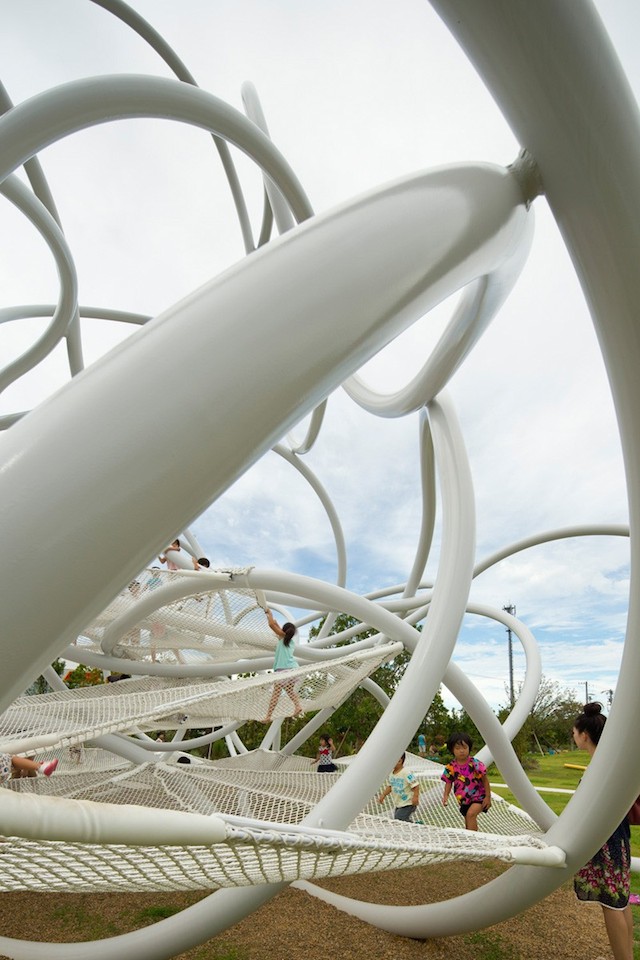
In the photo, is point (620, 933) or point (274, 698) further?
point (274, 698)

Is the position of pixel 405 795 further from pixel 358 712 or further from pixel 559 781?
pixel 559 781

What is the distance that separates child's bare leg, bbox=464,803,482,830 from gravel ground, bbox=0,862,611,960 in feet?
3.10

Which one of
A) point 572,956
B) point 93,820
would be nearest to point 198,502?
point 93,820

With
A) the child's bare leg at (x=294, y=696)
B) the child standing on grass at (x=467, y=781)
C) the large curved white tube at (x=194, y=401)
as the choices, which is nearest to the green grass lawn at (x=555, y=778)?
the child standing on grass at (x=467, y=781)

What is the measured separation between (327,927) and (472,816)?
1731 millimetres

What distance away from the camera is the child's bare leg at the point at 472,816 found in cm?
617

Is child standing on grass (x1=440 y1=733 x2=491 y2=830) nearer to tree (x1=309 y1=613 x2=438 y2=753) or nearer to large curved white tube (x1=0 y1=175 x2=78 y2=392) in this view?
large curved white tube (x1=0 y1=175 x2=78 y2=392)

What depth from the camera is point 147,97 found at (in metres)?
4.45

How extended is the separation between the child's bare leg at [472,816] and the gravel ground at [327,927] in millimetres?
946

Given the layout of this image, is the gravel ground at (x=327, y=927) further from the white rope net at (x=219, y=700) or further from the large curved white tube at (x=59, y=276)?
the large curved white tube at (x=59, y=276)

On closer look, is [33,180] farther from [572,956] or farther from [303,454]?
[572,956]

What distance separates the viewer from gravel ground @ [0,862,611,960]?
5.49 meters

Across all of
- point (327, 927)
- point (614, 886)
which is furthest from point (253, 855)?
point (327, 927)

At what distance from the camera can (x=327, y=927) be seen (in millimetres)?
6051
